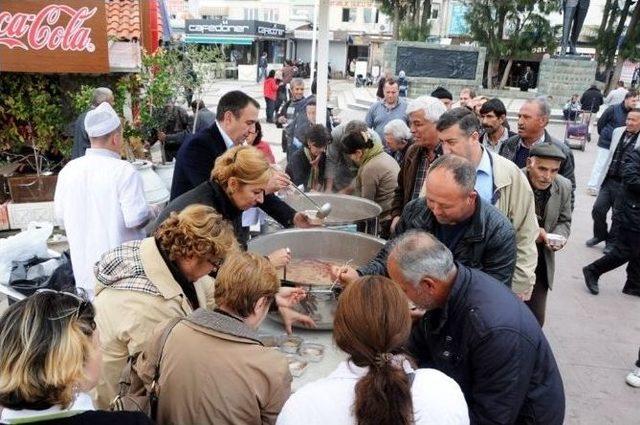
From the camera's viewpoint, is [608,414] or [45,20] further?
[45,20]

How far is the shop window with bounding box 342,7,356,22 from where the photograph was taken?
43281 millimetres

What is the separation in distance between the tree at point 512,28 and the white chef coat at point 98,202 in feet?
82.7

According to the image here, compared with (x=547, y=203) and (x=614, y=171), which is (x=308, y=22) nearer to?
(x=614, y=171)

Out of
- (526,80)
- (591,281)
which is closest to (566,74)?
(526,80)

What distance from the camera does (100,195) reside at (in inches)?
109

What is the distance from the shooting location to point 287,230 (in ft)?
9.54

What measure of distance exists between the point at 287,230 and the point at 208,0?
4480 cm

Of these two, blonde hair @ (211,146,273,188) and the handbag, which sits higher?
blonde hair @ (211,146,273,188)

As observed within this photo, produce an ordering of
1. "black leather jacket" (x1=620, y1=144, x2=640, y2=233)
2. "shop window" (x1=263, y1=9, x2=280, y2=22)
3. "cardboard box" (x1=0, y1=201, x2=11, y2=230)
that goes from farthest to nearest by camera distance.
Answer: "shop window" (x1=263, y1=9, x2=280, y2=22) → "cardboard box" (x1=0, y1=201, x2=11, y2=230) → "black leather jacket" (x1=620, y1=144, x2=640, y2=233)

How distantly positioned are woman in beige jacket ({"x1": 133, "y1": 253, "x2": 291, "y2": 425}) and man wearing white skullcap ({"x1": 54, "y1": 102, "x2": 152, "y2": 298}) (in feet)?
4.79

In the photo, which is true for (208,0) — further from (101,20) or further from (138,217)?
(138,217)

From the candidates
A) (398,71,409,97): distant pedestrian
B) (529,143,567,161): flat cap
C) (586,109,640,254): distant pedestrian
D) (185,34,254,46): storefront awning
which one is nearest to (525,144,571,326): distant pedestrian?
(529,143,567,161): flat cap

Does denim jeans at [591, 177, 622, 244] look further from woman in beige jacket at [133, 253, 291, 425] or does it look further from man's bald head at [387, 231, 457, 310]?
woman in beige jacket at [133, 253, 291, 425]

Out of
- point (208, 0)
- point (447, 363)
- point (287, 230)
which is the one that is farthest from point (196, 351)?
point (208, 0)
